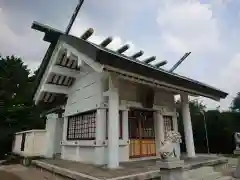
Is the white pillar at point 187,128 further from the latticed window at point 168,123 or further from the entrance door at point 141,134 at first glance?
the entrance door at point 141,134

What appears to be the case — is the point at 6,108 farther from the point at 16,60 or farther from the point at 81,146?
the point at 81,146

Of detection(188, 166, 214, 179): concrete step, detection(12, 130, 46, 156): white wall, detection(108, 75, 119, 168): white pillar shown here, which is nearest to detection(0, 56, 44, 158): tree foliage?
detection(12, 130, 46, 156): white wall

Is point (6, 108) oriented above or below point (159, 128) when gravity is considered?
above

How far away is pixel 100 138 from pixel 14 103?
1265cm

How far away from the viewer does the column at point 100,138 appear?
6883 mm

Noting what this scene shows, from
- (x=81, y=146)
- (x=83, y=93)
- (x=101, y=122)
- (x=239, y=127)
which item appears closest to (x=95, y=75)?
(x=83, y=93)

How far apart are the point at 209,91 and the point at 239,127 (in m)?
5.56

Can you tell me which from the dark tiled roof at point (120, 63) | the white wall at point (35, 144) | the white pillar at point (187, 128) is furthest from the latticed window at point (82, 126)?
the white pillar at point (187, 128)

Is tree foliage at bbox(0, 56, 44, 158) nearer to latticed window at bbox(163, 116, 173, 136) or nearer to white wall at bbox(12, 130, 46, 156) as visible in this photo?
white wall at bbox(12, 130, 46, 156)

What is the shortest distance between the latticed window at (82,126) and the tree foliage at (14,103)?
7.54m

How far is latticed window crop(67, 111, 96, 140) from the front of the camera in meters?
7.73

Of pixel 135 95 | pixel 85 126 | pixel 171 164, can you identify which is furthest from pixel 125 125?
pixel 171 164

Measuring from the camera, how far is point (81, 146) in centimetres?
793

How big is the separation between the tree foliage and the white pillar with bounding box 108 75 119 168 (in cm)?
1093
